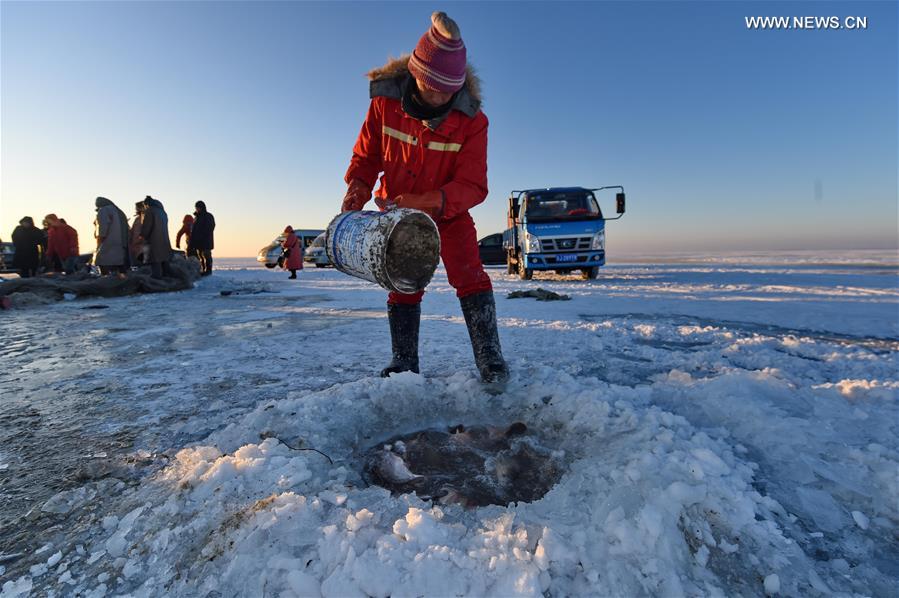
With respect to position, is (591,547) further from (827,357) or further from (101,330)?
(101,330)

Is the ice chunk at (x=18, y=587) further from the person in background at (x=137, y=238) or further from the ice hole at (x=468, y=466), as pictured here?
the person in background at (x=137, y=238)

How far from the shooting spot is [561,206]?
9.59 meters

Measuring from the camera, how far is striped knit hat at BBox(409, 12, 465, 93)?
73.9 inches

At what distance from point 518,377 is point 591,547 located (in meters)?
1.27

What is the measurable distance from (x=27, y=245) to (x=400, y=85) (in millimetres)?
12227

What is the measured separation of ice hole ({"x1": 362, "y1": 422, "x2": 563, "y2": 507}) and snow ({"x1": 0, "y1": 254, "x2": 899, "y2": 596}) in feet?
0.26

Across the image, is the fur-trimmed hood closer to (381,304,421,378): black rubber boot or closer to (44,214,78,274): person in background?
(381,304,421,378): black rubber boot

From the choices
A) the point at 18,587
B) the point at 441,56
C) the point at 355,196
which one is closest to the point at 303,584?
the point at 18,587

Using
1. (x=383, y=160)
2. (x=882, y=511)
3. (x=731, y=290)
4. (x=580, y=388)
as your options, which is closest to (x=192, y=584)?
(x=580, y=388)

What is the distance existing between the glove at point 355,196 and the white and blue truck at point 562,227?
23.9 feet

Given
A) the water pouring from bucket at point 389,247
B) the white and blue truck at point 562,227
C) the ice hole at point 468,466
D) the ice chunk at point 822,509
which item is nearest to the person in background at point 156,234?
the white and blue truck at point 562,227

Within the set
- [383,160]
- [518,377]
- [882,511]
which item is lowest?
[882,511]

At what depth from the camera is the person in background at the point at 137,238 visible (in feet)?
27.4

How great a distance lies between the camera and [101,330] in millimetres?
4055
